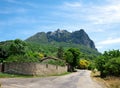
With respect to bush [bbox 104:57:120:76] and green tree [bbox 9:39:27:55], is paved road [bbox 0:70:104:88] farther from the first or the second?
green tree [bbox 9:39:27:55]

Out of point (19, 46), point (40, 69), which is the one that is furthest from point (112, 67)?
point (19, 46)

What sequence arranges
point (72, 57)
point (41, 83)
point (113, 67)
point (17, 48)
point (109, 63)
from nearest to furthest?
1. point (41, 83)
2. point (113, 67)
3. point (109, 63)
4. point (17, 48)
5. point (72, 57)

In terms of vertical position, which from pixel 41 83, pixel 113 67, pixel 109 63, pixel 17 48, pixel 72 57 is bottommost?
pixel 41 83

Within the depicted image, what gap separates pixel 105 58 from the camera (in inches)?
Result: 2549

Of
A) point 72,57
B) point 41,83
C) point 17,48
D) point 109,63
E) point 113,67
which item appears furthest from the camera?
point 72,57

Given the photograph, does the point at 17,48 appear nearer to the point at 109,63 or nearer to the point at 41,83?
the point at 109,63

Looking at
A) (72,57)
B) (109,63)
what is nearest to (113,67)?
(109,63)

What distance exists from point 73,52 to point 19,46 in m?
28.3

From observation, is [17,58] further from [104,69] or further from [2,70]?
[104,69]

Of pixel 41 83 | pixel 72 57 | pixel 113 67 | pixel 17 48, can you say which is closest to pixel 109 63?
pixel 113 67

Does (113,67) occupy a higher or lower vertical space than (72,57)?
lower

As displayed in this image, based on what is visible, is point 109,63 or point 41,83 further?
point 109,63

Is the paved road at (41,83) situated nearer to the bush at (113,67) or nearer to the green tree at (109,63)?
the bush at (113,67)

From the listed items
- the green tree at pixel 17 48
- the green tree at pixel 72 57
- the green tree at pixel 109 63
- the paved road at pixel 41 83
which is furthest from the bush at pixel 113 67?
the green tree at pixel 72 57
